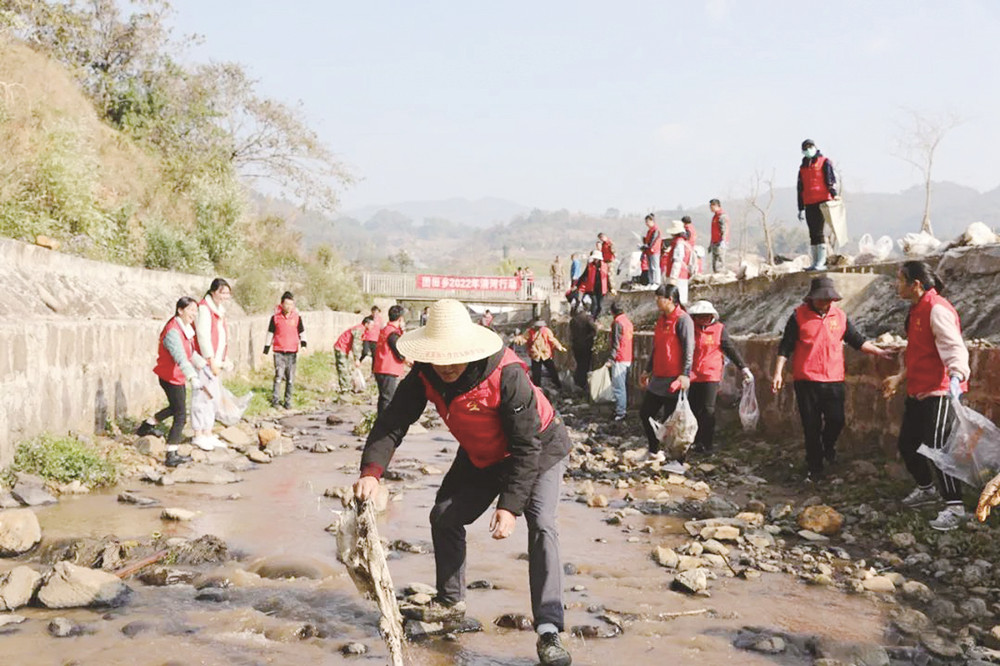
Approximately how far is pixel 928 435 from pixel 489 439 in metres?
3.79

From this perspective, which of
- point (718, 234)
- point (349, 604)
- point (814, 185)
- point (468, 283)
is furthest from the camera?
point (468, 283)

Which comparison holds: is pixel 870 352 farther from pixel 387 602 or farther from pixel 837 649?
pixel 387 602

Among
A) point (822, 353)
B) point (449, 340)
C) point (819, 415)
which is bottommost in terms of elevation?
point (819, 415)

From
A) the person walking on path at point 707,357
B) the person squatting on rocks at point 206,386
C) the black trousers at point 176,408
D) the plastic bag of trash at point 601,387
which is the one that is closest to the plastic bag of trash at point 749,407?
the person walking on path at point 707,357

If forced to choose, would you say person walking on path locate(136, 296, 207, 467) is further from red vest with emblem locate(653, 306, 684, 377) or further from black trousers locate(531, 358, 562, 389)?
black trousers locate(531, 358, 562, 389)

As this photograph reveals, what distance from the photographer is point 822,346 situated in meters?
7.66

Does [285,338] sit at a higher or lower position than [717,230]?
lower

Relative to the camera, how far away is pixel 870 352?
7.64m

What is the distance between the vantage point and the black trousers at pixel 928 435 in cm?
627

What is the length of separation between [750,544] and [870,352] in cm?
232

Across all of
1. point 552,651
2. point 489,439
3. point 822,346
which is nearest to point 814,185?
point 822,346

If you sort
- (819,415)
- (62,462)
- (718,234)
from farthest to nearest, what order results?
(718,234) < (819,415) < (62,462)

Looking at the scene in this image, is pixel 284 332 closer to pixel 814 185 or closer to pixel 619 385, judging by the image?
pixel 619 385

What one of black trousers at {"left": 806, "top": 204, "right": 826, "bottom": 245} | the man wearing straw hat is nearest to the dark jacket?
the man wearing straw hat
